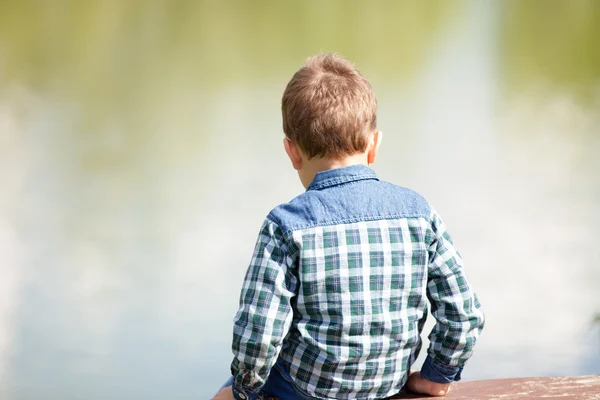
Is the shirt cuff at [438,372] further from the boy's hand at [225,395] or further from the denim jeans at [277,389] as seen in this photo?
the boy's hand at [225,395]

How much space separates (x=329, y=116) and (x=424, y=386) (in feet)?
1.98

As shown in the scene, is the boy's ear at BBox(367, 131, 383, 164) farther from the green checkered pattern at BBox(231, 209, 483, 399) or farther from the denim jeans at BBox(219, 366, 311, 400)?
the denim jeans at BBox(219, 366, 311, 400)

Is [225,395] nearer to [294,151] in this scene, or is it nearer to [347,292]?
[347,292]

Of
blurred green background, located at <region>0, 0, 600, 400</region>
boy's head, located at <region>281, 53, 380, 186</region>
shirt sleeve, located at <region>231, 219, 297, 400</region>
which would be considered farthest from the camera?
blurred green background, located at <region>0, 0, 600, 400</region>

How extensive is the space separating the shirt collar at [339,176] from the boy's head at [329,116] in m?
0.04

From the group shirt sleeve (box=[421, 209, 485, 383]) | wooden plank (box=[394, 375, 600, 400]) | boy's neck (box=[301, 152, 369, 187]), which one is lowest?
wooden plank (box=[394, 375, 600, 400])

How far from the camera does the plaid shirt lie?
1.50 m

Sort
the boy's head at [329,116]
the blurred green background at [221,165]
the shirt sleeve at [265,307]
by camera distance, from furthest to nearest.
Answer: the blurred green background at [221,165]
the boy's head at [329,116]
the shirt sleeve at [265,307]

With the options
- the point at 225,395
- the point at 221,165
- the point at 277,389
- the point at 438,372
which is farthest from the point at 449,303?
Result: the point at 221,165

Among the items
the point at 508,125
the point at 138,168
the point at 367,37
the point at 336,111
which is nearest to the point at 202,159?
the point at 138,168

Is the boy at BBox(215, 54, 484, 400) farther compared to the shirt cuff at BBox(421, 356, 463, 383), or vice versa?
the shirt cuff at BBox(421, 356, 463, 383)

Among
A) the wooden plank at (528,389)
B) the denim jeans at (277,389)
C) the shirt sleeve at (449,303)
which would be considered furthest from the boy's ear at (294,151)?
the wooden plank at (528,389)

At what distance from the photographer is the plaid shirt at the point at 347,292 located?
1.50 meters

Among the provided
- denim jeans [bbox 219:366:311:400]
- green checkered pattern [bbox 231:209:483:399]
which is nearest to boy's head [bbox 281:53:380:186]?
green checkered pattern [bbox 231:209:483:399]
